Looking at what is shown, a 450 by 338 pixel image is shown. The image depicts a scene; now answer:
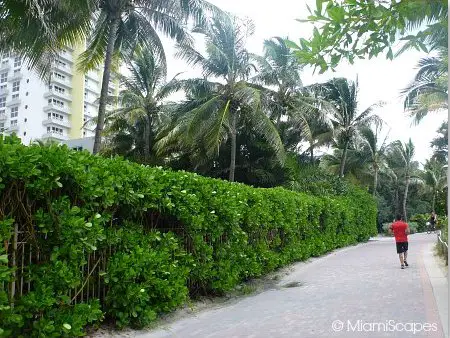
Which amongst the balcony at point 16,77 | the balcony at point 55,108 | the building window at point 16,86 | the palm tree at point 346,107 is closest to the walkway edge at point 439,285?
the palm tree at point 346,107

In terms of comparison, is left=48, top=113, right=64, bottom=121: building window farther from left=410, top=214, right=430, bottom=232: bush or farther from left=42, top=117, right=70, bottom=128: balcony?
left=410, top=214, right=430, bottom=232: bush

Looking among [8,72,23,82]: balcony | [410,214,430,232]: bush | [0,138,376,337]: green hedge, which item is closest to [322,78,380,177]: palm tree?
[410,214,430,232]: bush

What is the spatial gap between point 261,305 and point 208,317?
1.38 metres

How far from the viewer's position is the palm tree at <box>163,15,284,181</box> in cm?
2253

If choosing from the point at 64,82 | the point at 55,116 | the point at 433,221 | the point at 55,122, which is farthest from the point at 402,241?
the point at 64,82

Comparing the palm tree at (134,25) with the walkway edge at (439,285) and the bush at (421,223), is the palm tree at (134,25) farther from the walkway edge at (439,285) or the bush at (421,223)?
the bush at (421,223)

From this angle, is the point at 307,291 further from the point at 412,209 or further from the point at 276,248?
the point at 412,209

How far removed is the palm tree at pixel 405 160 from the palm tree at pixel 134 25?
35232mm

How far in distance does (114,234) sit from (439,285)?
7.36 meters

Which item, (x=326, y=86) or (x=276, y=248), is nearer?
(x=276, y=248)

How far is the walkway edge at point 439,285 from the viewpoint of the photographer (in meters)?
7.21

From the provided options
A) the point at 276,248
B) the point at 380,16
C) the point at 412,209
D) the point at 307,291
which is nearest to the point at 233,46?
the point at 276,248

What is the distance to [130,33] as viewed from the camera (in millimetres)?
19266

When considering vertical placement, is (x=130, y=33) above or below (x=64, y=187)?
above
